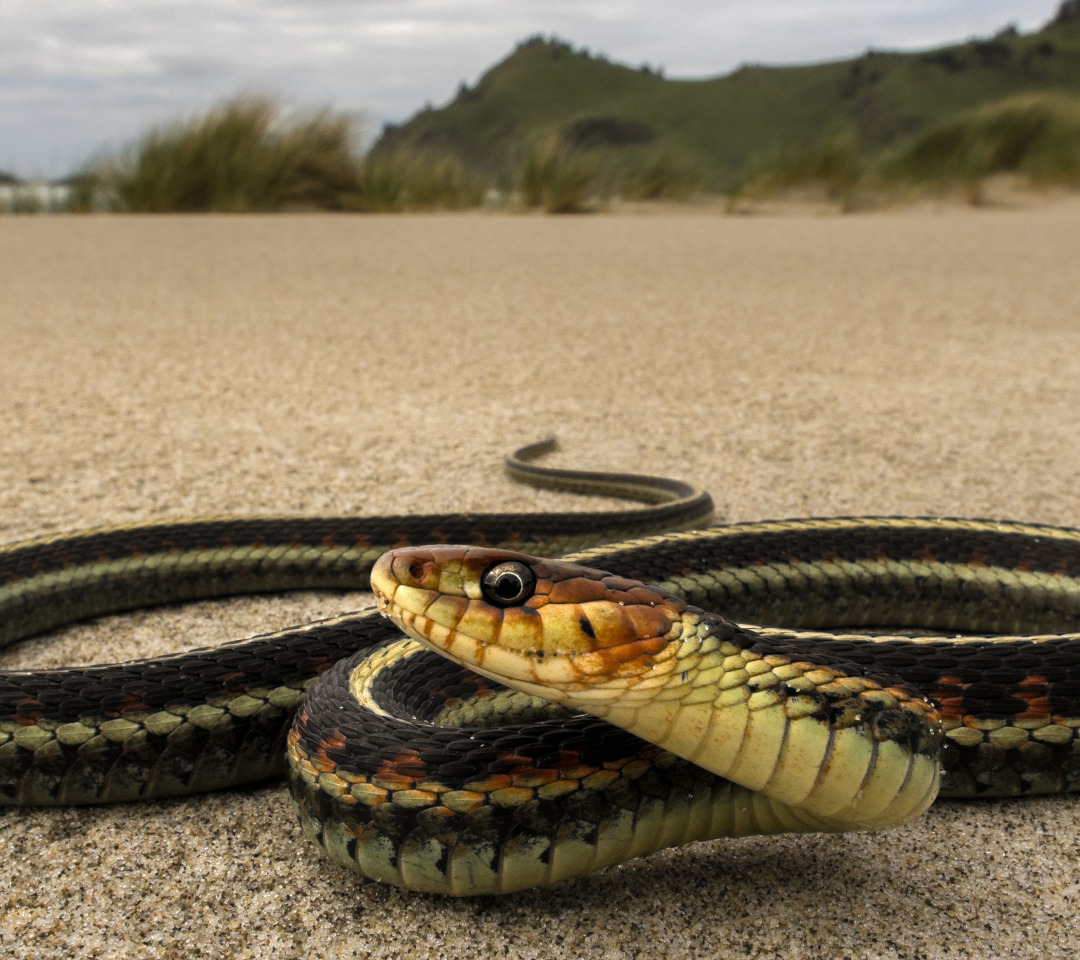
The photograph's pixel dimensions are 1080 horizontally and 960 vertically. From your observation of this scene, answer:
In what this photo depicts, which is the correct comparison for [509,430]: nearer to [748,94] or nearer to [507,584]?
[507,584]

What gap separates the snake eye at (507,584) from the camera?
1.39 metres

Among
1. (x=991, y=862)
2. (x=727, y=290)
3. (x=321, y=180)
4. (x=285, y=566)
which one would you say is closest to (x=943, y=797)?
(x=991, y=862)

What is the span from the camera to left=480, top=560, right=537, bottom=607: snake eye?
1.39m

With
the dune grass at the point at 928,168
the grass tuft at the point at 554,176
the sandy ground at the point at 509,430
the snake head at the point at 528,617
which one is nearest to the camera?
the snake head at the point at 528,617

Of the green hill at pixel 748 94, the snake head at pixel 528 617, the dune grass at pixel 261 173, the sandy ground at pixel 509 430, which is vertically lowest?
the sandy ground at pixel 509 430

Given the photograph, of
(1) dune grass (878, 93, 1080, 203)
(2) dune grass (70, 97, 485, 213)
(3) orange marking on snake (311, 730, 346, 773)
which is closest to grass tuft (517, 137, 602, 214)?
(2) dune grass (70, 97, 485, 213)

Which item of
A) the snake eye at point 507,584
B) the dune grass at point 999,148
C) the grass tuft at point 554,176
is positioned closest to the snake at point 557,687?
the snake eye at point 507,584

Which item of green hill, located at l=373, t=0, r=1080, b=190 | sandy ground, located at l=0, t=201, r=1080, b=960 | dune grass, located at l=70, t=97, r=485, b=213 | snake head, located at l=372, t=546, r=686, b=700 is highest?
green hill, located at l=373, t=0, r=1080, b=190

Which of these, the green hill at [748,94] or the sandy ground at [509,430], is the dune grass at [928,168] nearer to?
the sandy ground at [509,430]

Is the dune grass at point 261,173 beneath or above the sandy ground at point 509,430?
above

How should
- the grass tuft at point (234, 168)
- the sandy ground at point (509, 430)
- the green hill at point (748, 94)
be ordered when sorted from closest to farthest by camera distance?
the sandy ground at point (509, 430) < the grass tuft at point (234, 168) < the green hill at point (748, 94)

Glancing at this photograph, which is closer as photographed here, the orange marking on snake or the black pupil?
the black pupil

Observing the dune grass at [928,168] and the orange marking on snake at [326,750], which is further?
the dune grass at [928,168]

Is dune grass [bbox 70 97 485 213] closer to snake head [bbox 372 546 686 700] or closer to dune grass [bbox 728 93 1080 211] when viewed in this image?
dune grass [bbox 728 93 1080 211]
